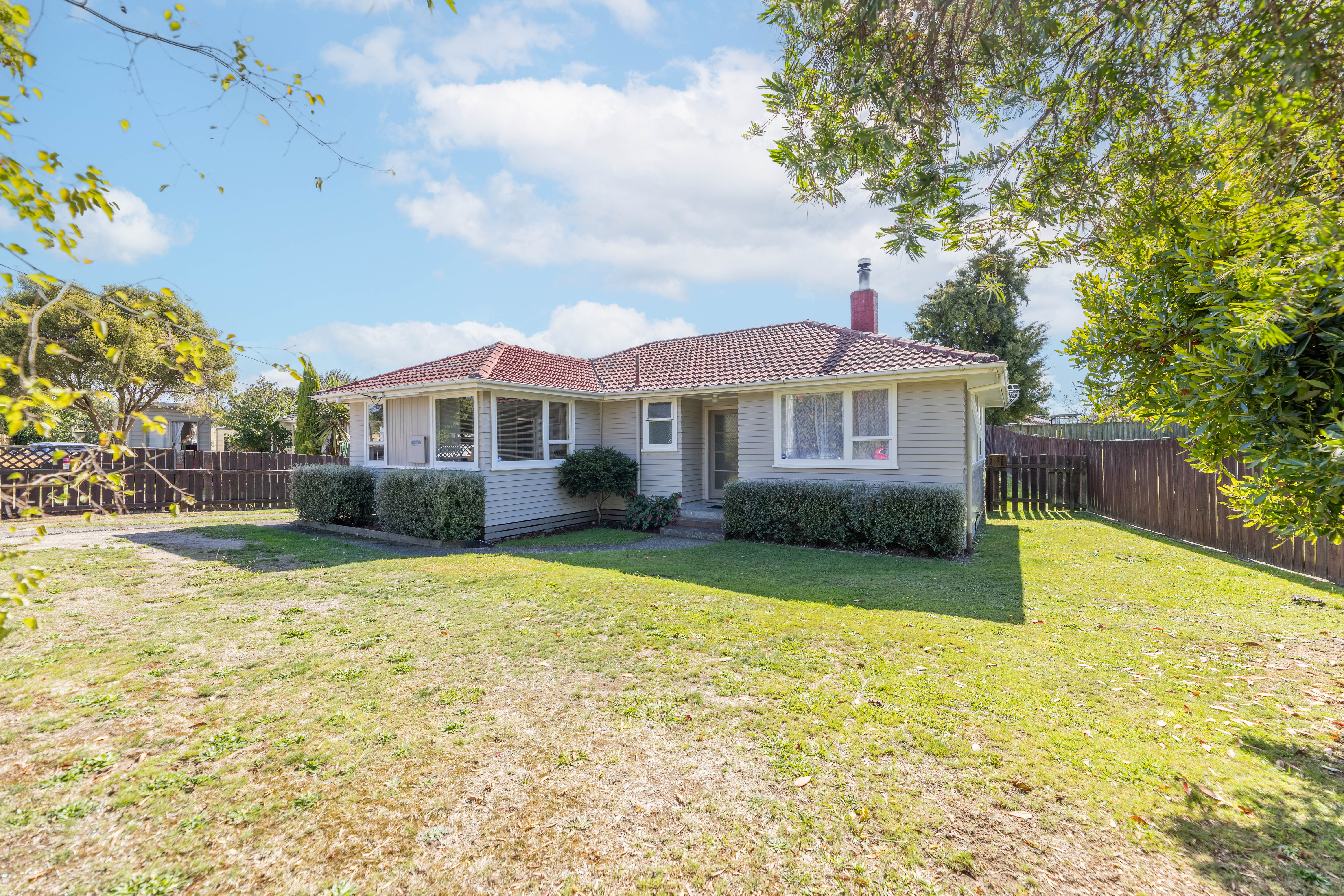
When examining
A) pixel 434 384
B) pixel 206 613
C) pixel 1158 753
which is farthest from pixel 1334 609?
pixel 434 384

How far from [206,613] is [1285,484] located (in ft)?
28.2

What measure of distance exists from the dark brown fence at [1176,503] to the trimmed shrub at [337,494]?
1391 cm

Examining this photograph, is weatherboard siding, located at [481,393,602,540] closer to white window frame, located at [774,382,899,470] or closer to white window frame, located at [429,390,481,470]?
white window frame, located at [429,390,481,470]

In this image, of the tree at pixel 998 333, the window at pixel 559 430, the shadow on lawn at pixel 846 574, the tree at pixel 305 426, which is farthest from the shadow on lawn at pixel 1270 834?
the tree at pixel 998 333

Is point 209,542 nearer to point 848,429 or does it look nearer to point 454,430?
point 454,430

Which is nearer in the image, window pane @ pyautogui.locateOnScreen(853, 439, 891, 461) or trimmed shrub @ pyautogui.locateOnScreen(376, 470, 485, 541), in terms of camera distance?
window pane @ pyautogui.locateOnScreen(853, 439, 891, 461)

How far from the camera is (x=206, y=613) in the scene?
5980mm

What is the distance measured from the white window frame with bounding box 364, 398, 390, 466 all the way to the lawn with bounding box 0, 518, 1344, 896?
7822mm

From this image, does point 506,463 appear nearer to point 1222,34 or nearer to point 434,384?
point 434,384

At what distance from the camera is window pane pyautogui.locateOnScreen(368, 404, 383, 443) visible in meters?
14.5

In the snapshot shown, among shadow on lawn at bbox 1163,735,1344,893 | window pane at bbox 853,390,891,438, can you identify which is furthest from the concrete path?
shadow on lawn at bbox 1163,735,1344,893

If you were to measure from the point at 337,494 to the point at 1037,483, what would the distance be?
1741 cm

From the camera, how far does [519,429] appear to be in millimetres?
12930

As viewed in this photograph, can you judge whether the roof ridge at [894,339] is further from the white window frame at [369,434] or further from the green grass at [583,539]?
the white window frame at [369,434]
